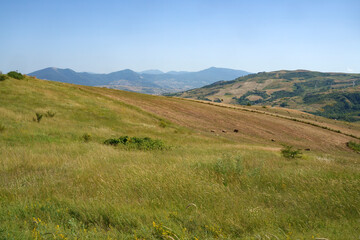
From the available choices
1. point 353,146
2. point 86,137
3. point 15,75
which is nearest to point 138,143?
point 86,137

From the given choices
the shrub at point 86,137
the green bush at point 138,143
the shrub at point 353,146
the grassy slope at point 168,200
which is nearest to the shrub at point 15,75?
the shrub at point 86,137

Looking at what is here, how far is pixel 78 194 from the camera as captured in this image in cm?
576

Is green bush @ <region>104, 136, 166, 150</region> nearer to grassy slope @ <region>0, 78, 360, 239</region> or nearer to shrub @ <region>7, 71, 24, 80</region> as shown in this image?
grassy slope @ <region>0, 78, 360, 239</region>

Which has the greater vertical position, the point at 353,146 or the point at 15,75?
the point at 15,75

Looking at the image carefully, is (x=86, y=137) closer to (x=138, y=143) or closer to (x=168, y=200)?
(x=138, y=143)

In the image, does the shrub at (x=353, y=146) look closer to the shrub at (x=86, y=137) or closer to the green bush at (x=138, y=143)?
the green bush at (x=138, y=143)

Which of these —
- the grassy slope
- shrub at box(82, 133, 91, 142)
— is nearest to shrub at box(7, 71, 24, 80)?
shrub at box(82, 133, 91, 142)

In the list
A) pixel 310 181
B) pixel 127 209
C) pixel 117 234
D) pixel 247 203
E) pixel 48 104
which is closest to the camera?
pixel 117 234

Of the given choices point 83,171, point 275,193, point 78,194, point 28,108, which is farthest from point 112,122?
point 275,193

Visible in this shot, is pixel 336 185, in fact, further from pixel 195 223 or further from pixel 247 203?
pixel 195 223

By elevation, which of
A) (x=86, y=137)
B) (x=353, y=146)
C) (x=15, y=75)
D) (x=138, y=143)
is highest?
(x=15, y=75)

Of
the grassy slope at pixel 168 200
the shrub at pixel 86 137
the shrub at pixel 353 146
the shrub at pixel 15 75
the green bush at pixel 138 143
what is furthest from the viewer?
the shrub at pixel 15 75

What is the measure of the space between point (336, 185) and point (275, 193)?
1.54m

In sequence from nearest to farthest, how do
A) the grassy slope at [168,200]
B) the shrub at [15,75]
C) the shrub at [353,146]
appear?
the grassy slope at [168,200], the shrub at [353,146], the shrub at [15,75]
